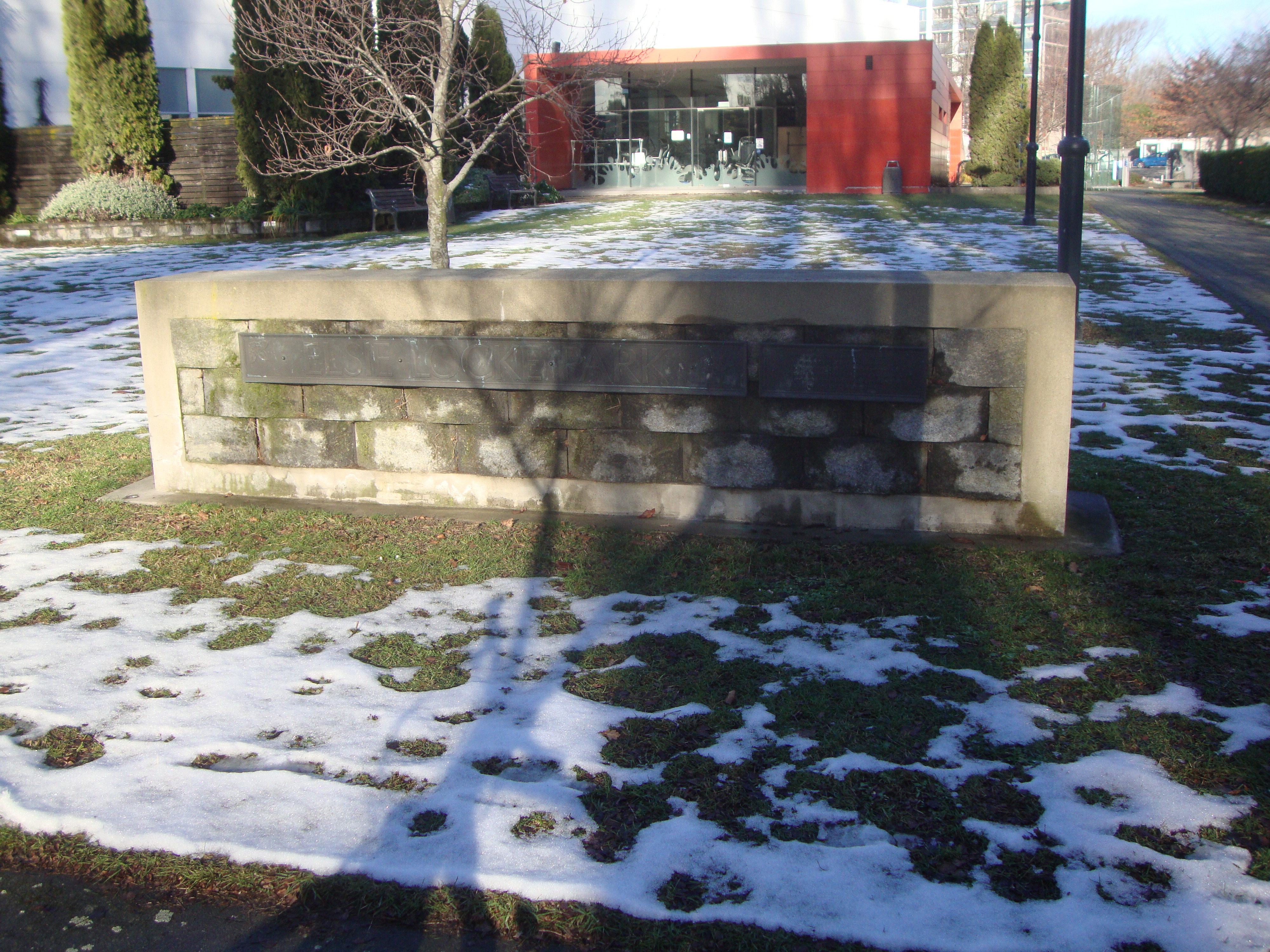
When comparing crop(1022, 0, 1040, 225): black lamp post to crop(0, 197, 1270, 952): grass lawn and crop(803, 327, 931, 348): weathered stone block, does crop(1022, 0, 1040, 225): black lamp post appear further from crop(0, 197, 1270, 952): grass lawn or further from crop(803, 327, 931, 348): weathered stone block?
Result: crop(803, 327, 931, 348): weathered stone block

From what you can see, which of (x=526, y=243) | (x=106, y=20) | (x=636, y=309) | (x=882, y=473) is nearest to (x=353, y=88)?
(x=526, y=243)

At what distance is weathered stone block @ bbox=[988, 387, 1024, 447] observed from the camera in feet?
16.0

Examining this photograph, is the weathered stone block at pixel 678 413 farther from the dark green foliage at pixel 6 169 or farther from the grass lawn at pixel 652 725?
the dark green foliage at pixel 6 169

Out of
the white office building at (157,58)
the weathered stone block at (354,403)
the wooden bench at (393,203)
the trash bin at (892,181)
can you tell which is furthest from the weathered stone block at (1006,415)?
the trash bin at (892,181)

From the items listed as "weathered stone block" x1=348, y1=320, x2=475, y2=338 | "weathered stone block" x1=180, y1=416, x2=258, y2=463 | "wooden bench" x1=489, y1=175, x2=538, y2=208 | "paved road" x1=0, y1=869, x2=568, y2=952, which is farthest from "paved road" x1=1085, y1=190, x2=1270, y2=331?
"wooden bench" x1=489, y1=175, x2=538, y2=208

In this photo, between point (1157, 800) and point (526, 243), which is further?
point (526, 243)

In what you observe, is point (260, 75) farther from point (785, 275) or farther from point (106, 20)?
point (785, 275)

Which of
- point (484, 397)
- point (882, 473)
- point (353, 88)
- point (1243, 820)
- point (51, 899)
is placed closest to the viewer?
point (51, 899)

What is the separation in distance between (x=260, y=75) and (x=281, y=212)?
8.28 ft

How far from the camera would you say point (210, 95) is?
2717 cm

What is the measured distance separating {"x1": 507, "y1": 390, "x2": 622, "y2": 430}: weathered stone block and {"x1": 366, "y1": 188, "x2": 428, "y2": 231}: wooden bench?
1690 cm

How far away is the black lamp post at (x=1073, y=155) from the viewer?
25.3 ft

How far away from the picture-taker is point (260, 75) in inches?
782

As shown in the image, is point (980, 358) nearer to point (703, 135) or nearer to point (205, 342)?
point (205, 342)
